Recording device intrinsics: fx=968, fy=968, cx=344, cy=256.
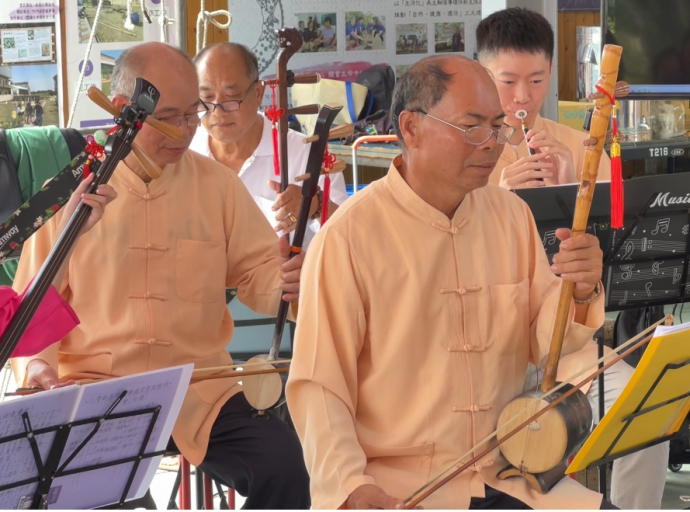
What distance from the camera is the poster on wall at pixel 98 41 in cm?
522

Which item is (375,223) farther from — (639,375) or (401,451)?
(639,375)

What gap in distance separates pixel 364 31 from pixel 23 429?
5768 mm

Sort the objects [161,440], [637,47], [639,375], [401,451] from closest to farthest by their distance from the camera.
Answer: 1. [639,375]
2. [401,451]
3. [161,440]
4. [637,47]

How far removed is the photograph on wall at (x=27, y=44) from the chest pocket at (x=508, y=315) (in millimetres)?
4254

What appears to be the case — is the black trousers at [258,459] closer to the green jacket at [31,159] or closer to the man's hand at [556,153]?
the man's hand at [556,153]

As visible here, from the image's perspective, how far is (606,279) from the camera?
279 centimetres

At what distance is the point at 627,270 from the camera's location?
9.16ft

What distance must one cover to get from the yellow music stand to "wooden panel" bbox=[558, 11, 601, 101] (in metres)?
7.21

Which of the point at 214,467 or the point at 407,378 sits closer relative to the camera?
the point at 407,378

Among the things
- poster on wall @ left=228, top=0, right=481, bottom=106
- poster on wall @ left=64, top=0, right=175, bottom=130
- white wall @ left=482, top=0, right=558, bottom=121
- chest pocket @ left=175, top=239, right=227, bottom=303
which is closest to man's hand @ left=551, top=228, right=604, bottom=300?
chest pocket @ left=175, top=239, right=227, bottom=303

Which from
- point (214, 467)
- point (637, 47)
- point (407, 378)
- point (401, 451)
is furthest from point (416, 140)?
point (637, 47)

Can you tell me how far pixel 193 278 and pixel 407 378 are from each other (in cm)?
91

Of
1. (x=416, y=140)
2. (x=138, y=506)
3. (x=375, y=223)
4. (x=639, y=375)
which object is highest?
(x=416, y=140)

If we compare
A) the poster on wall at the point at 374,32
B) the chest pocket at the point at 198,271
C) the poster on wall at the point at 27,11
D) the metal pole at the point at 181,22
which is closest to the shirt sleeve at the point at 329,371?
the chest pocket at the point at 198,271
